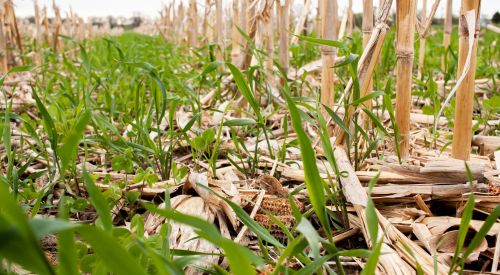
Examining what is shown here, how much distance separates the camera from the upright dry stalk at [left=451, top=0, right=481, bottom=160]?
1165mm

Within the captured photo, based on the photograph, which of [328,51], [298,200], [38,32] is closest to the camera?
[298,200]

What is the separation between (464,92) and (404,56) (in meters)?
0.17

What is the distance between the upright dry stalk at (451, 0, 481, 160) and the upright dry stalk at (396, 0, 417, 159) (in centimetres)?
12

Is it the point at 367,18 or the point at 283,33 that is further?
the point at 283,33

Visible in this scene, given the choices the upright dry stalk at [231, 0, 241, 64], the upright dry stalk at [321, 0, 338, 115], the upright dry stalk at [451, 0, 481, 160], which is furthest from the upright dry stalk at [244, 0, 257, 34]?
the upright dry stalk at [451, 0, 481, 160]

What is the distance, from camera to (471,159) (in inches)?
53.3

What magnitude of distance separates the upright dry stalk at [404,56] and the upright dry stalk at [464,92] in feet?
A: 0.38

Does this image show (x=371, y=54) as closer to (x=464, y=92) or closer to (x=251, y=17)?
(x=464, y=92)

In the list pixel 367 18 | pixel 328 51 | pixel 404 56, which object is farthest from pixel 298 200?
pixel 367 18

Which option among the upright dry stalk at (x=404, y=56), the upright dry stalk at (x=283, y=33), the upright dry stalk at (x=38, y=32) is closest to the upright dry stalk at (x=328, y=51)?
the upright dry stalk at (x=404, y=56)

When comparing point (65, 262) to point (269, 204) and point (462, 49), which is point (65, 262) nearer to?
point (269, 204)

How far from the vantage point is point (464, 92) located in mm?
1197

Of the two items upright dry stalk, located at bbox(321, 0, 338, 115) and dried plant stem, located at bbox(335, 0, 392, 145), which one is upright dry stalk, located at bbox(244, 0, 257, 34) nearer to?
upright dry stalk, located at bbox(321, 0, 338, 115)

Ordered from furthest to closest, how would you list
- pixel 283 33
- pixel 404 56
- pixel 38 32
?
pixel 38 32, pixel 283 33, pixel 404 56
